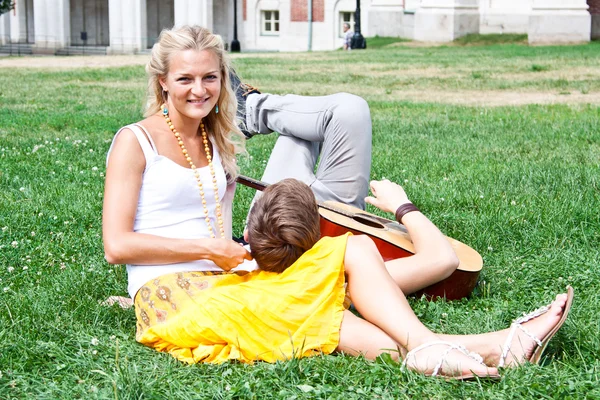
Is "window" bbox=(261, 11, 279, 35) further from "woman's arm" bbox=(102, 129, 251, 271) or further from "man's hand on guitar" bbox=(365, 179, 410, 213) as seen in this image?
"woman's arm" bbox=(102, 129, 251, 271)

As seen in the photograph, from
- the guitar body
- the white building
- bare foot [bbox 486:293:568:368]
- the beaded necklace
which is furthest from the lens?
the white building

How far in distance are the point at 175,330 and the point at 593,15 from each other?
25.3 metres

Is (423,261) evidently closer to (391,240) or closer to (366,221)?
(391,240)

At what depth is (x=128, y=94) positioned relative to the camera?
12984mm

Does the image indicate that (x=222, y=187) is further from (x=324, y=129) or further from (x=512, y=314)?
(x=512, y=314)

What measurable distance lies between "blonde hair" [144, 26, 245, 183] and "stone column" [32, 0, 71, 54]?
35360 millimetres

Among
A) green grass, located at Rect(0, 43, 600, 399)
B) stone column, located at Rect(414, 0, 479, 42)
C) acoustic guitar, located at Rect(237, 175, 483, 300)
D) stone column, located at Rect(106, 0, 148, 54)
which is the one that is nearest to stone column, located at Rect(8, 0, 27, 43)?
stone column, located at Rect(106, 0, 148, 54)

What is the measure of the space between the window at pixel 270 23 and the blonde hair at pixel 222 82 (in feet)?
110

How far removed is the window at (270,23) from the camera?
36.9 m

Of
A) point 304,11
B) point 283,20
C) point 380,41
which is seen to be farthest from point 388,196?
point 283,20

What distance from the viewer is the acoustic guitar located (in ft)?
11.5

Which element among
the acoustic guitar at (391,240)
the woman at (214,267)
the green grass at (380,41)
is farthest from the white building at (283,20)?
the woman at (214,267)

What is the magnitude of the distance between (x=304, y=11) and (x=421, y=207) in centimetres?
3176

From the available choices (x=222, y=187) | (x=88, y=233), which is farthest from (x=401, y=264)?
(x=88, y=233)
